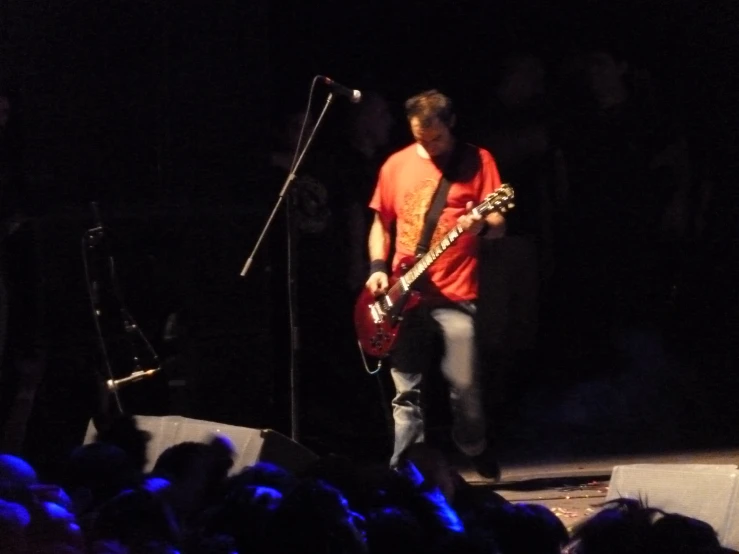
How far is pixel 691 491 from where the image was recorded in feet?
10.0

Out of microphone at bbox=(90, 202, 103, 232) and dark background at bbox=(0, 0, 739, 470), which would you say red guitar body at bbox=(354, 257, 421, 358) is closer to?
dark background at bbox=(0, 0, 739, 470)

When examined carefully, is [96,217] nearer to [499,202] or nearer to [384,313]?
[384,313]

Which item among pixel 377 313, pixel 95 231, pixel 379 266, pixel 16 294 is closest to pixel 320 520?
pixel 377 313

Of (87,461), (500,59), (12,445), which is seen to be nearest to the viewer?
(87,461)

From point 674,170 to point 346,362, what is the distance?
2.27 meters

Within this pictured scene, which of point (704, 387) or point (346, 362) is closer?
point (346, 362)

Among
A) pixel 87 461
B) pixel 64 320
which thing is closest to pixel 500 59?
pixel 64 320

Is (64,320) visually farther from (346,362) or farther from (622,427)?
(622,427)

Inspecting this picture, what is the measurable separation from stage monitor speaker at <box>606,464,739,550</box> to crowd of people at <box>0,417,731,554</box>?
0.30 metres

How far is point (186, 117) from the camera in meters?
5.37

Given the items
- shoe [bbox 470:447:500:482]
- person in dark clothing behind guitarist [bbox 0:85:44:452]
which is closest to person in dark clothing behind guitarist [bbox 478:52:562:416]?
shoe [bbox 470:447:500:482]

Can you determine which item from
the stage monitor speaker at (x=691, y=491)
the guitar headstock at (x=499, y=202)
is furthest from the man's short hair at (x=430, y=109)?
the stage monitor speaker at (x=691, y=491)

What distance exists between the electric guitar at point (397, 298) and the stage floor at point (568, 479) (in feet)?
2.72

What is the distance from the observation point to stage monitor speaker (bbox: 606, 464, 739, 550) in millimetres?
2967
